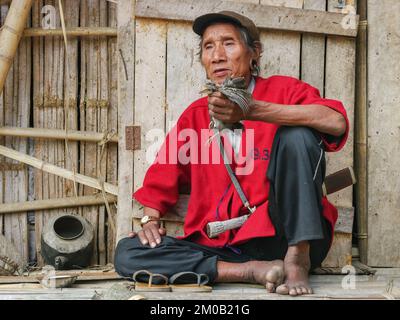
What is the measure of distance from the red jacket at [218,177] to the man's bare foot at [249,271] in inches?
5.1

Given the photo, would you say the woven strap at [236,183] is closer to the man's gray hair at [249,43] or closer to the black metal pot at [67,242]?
the man's gray hair at [249,43]

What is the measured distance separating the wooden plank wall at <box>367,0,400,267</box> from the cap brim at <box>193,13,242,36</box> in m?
0.98

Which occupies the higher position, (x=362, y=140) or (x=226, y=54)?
(x=226, y=54)

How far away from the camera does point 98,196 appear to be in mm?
4527

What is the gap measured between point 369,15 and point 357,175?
2.99 ft

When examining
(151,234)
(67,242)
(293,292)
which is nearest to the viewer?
(293,292)

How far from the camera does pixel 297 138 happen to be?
3.18 metres

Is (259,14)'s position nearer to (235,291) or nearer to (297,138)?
(297,138)

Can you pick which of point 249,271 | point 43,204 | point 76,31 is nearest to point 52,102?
point 76,31

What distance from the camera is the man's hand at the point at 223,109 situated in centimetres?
309

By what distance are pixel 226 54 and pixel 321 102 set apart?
1.86 ft

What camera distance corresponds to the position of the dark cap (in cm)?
358

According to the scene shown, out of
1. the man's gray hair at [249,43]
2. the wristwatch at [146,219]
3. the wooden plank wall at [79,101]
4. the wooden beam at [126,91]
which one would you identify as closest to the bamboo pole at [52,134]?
the wooden plank wall at [79,101]

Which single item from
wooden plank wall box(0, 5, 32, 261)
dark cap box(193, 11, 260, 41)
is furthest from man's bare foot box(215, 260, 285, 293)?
wooden plank wall box(0, 5, 32, 261)
